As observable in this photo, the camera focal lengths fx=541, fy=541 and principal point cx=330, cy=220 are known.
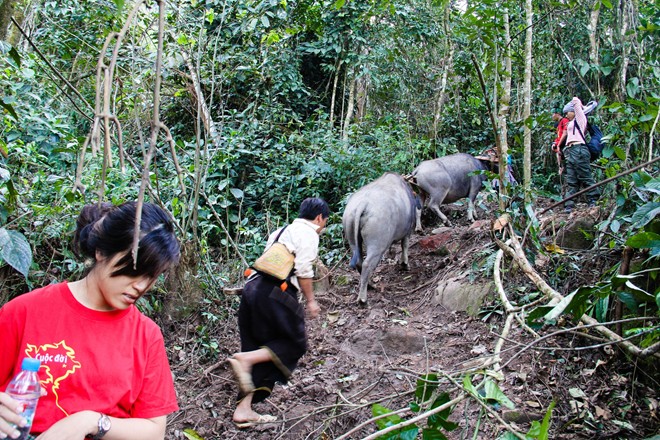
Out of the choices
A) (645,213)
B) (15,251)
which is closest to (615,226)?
(645,213)

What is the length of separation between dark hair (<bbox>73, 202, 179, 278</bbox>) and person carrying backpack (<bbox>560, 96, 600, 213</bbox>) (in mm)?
7616

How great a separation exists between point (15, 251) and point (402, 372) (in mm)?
2321

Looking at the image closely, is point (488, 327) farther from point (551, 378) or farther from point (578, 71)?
point (578, 71)

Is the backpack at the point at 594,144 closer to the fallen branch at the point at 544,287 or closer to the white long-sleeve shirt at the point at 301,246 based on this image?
the fallen branch at the point at 544,287

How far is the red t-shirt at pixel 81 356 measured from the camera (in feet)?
5.69

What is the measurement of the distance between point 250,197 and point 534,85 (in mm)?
6863

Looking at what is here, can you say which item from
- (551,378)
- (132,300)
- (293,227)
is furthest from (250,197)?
(132,300)

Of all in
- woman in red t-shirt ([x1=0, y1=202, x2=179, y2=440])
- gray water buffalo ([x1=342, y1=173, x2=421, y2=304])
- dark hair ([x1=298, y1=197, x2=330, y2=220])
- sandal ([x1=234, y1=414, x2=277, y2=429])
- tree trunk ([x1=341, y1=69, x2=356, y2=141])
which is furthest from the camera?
tree trunk ([x1=341, y1=69, x2=356, y2=141])

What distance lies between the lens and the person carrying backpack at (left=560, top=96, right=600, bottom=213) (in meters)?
8.40

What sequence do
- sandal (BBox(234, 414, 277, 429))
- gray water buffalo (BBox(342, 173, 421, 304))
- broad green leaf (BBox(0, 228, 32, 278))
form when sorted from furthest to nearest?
gray water buffalo (BBox(342, 173, 421, 304)) < sandal (BBox(234, 414, 277, 429)) < broad green leaf (BBox(0, 228, 32, 278))

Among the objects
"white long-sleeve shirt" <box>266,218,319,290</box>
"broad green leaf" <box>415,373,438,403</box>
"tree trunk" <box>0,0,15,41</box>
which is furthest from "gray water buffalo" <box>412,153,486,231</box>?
"tree trunk" <box>0,0,15,41</box>

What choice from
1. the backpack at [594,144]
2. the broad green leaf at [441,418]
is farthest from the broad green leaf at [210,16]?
the broad green leaf at [441,418]

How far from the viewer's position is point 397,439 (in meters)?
1.76

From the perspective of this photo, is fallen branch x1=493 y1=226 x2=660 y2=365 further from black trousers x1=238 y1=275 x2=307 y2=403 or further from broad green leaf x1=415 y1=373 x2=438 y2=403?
black trousers x1=238 y1=275 x2=307 y2=403
